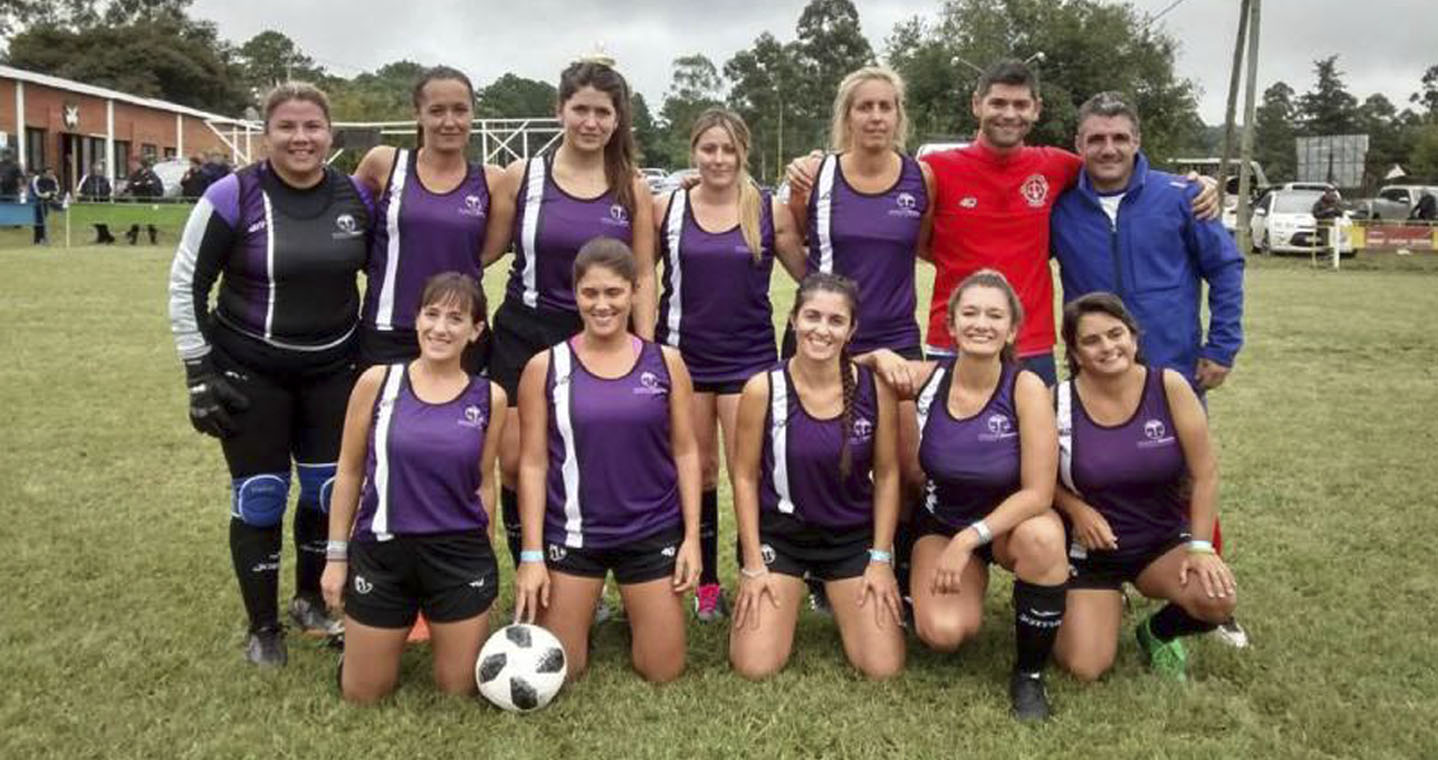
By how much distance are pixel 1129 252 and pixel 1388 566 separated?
80.6 inches

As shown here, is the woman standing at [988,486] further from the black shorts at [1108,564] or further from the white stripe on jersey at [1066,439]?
the black shorts at [1108,564]

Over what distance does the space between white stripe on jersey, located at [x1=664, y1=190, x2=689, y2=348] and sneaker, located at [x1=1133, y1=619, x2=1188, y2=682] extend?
78.4 inches

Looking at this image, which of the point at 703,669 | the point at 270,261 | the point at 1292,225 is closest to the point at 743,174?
the point at 270,261

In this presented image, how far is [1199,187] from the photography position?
14.5 feet

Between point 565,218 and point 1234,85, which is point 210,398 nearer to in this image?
point 565,218

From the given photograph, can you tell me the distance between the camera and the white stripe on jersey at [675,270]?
14.4ft

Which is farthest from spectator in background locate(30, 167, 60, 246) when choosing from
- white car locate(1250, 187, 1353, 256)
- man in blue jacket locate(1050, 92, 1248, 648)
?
white car locate(1250, 187, 1353, 256)

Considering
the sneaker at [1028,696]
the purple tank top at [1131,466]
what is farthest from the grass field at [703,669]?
the purple tank top at [1131,466]

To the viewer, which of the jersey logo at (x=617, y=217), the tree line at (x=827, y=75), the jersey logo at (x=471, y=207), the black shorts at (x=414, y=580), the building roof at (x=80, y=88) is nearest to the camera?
the black shorts at (x=414, y=580)

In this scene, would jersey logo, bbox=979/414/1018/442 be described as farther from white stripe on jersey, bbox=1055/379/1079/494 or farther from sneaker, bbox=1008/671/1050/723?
sneaker, bbox=1008/671/1050/723

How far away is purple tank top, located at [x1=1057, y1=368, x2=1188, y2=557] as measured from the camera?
12.8 ft

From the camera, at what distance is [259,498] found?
3961 millimetres

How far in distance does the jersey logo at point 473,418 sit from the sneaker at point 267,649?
107cm

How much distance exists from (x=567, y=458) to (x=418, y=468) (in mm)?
506
